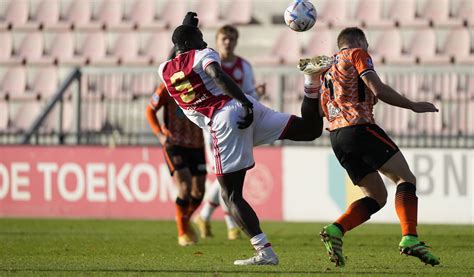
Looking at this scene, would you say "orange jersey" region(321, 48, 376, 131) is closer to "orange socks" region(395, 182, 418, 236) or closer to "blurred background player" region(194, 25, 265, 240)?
"orange socks" region(395, 182, 418, 236)

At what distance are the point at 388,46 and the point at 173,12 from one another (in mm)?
4415

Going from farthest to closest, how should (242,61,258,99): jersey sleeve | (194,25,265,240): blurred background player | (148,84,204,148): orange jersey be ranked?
(242,61,258,99): jersey sleeve < (194,25,265,240): blurred background player < (148,84,204,148): orange jersey

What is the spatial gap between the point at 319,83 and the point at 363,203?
106 cm

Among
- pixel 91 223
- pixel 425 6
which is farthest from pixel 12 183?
pixel 425 6

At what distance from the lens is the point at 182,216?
12656 mm

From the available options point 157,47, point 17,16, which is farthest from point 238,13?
point 17,16

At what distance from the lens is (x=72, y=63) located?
2219 cm

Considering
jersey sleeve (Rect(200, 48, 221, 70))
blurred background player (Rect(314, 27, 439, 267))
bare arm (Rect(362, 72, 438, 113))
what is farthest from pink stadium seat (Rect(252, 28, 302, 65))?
bare arm (Rect(362, 72, 438, 113))

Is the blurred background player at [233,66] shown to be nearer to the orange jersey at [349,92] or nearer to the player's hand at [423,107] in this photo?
the orange jersey at [349,92]

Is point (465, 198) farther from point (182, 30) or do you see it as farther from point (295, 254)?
point (182, 30)

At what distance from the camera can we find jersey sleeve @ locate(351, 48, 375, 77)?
9.06 metres

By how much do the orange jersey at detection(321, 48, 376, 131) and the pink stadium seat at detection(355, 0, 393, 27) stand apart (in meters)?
11.4

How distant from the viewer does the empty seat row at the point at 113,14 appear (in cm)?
2184

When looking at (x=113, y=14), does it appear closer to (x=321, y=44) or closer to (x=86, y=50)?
(x=86, y=50)
